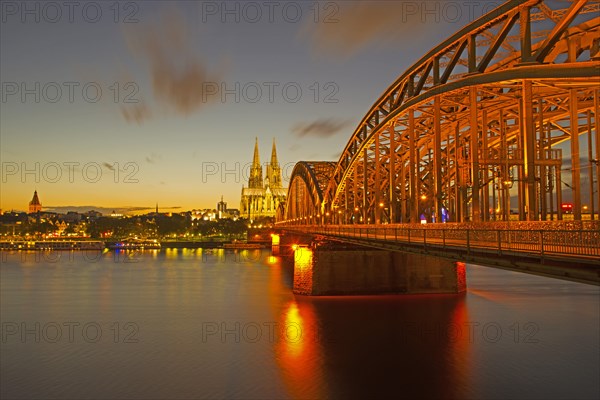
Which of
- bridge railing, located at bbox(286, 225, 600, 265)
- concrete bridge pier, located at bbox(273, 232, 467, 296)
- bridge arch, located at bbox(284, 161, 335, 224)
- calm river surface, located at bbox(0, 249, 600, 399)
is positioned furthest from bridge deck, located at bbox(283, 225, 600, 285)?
bridge arch, located at bbox(284, 161, 335, 224)

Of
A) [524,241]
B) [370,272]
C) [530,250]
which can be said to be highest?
[524,241]

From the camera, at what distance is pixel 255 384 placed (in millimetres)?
27500

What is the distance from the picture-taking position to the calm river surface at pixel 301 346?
2667 centimetres

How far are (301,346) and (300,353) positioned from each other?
1657 mm

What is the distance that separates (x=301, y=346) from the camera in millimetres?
34656

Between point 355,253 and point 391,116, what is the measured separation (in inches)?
462

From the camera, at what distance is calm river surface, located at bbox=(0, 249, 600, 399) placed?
87.5ft

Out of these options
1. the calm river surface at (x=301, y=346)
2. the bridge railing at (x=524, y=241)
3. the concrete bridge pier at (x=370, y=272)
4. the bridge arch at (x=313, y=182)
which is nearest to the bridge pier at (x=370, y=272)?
the concrete bridge pier at (x=370, y=272)

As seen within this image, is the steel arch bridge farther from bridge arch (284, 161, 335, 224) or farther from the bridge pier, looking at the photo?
bridge arch (284, 161, 335, 224)

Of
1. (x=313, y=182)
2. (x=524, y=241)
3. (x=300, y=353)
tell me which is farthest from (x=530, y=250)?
(x=313, y=182)

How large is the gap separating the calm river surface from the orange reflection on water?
0.09m

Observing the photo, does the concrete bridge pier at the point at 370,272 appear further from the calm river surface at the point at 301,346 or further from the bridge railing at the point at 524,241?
the bridge railing at the point at 524,241

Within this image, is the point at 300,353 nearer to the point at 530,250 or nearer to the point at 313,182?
the point at 530,250

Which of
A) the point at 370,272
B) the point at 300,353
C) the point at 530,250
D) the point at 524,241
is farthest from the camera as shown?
the point at 370,272
